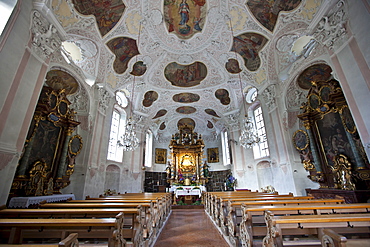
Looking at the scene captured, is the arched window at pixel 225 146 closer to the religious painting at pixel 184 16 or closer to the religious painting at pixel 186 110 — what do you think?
the religious painting at pixel 186 110

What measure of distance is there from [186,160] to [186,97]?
6165 mm

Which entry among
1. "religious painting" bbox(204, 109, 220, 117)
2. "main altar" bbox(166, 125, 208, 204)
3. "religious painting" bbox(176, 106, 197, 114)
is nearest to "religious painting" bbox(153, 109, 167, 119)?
"religious painting" bbox(176, 106, 197, 114)

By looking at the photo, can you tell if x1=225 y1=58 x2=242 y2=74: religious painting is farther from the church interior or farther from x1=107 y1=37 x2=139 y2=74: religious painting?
x1=107 y1=37 x2=139 y2=74: religious painting

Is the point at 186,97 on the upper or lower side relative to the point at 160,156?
upper

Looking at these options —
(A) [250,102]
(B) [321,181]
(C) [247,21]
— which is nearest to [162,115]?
(A) [250,102]

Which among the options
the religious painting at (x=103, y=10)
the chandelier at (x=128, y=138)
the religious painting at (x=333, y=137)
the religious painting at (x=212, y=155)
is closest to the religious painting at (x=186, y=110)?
the religious painting at (x=212, y=155)

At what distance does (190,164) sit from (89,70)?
450 inches

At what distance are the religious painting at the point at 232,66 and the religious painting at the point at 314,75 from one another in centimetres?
382

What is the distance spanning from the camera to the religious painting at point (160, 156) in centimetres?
1705

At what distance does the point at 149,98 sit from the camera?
13922mm

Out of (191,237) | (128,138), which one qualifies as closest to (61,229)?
(191,237)

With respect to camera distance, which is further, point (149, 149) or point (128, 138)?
point (149, 149)

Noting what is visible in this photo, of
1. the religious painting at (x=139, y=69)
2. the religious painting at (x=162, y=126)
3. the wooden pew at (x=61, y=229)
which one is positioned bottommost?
the wooden pew at (x=61, y=229)

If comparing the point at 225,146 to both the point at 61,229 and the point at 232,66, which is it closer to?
the point at 232,66
